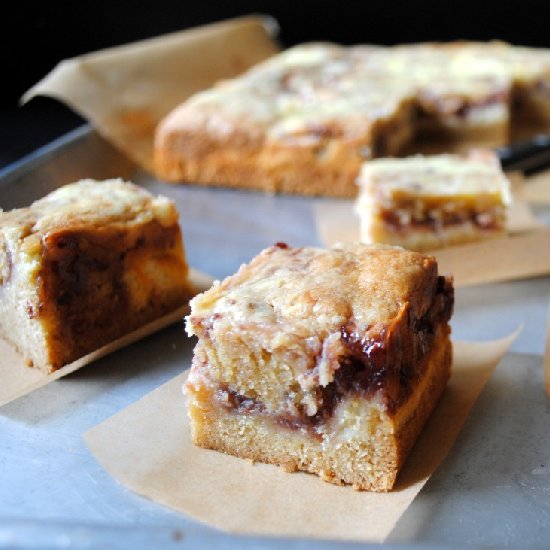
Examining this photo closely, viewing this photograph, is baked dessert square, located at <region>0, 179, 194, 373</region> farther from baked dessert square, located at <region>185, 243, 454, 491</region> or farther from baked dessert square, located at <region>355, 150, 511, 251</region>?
baked dessert square, located at <region>355, 150, 511, 251</region>

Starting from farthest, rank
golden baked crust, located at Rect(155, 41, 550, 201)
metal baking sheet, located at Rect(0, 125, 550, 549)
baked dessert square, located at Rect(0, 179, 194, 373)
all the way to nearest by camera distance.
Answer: golden baked crust, located at Rect(155, 41, 550, 201), baked dessert square, located at Rect(0, 179, 194, 373), metal baking sheet, located at Rect(0, 125, 550, 549)

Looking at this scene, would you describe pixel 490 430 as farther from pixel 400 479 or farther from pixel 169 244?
pixel 169 244

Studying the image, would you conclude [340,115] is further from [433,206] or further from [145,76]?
[145,76]

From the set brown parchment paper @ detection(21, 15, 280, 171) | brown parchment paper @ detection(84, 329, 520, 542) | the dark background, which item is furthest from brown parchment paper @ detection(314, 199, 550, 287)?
the dark background

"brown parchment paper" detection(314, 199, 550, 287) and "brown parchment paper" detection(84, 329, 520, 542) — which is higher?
"brown parchment paper" detection(84, 329, 520, 542)

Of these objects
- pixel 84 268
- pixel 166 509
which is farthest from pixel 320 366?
pixel 84 268

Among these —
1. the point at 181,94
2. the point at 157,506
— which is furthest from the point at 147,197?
the point at 181,94
